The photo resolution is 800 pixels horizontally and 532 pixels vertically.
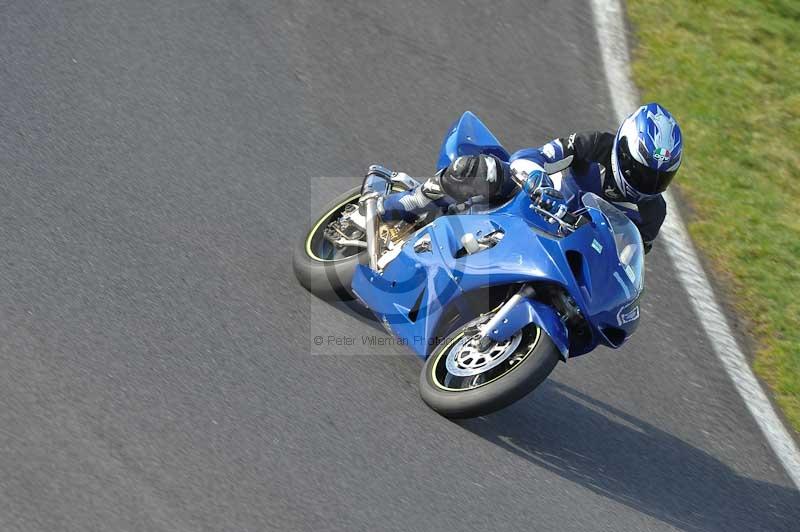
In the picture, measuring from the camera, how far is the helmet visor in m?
5.99

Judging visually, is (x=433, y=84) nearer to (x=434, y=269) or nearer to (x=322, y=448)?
(x=434, y=269)

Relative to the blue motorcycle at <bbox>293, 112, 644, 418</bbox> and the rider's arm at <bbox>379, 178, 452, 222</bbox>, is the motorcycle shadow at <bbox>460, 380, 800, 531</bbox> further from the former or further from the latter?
the rider's arm at <bbox>379, 178, 452, 222</bbox>

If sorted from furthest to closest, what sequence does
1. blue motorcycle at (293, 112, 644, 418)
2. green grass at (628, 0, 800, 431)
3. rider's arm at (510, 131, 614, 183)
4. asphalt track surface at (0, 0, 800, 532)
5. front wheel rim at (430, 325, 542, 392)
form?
1. green grass at (628, 0, 800, 431)
2. rider's arm at (510, 131, 614, 183)
3. front wheel rim at (430, 325, 542, 392)
4. blue motorcycle at (293, 112, 644, 418)
5. asphalt track surface at (0, 0, 800, 532)

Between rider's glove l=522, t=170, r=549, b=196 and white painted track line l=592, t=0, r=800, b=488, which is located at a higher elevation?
rider's glove l=522, t=170, r=549, b=196

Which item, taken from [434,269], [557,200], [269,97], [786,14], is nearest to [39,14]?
[269,97]

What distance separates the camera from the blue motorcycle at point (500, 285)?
5.86 metres

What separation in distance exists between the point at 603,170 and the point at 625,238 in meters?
0.61

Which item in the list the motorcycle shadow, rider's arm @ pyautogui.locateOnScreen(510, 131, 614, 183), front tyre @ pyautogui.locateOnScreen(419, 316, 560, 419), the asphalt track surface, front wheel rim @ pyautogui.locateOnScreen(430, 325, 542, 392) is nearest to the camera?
the asphalt track surface

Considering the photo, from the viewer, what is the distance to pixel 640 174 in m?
6.01

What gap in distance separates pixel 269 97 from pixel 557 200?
348 centimetres

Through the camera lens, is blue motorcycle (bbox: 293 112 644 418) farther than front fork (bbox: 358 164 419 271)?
No

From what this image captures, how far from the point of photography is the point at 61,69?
27.4 ft

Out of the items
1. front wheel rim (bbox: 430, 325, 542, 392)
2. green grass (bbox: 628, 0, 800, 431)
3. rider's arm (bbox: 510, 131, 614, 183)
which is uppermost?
rider's arm (bbox: 510, 131, 614, 183)

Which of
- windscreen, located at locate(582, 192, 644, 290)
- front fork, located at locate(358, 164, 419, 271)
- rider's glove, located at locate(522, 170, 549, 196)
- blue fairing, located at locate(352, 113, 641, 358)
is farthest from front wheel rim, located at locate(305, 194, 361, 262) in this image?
windscreen, located at locate(582, 192, 644, 290)
